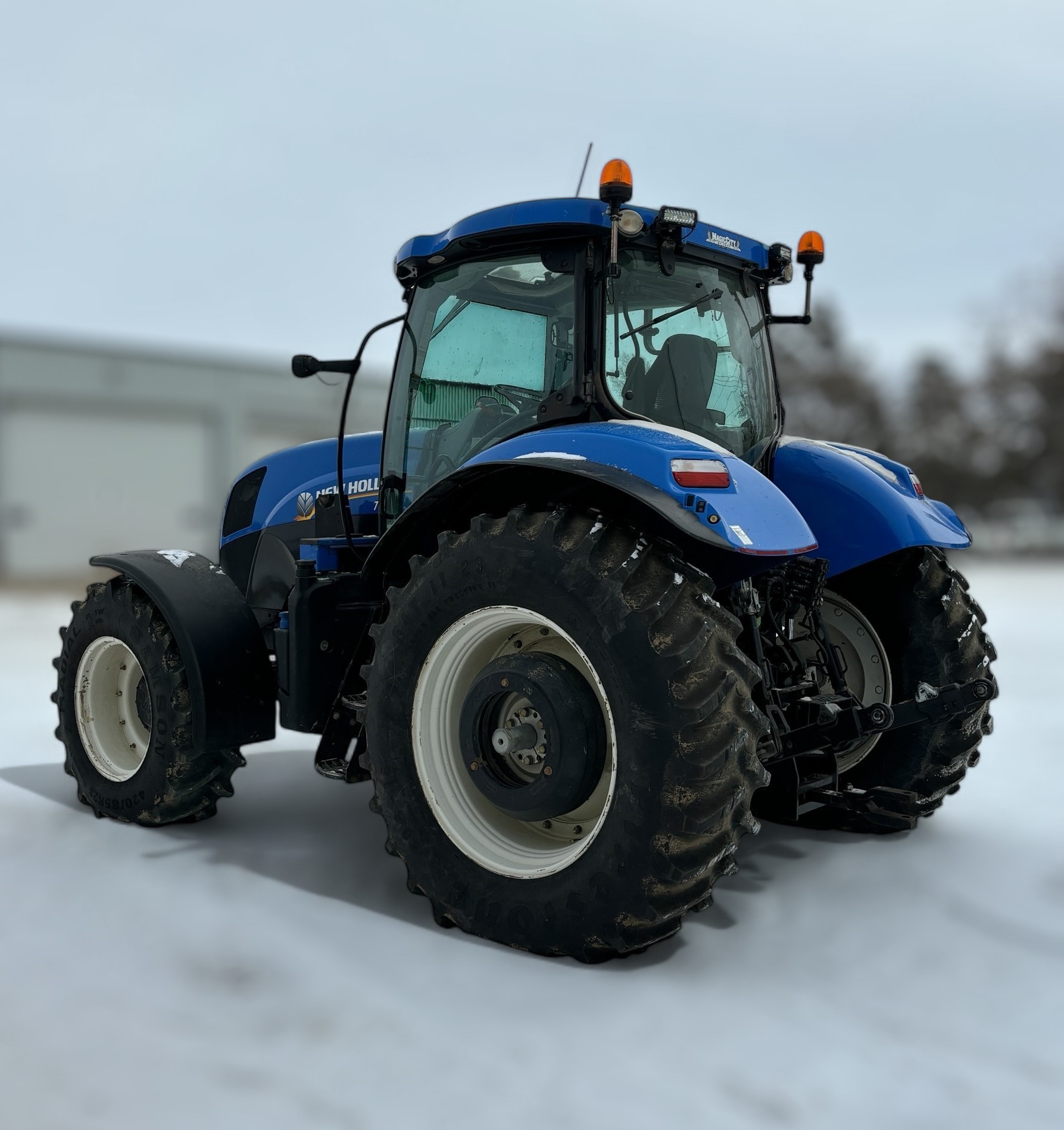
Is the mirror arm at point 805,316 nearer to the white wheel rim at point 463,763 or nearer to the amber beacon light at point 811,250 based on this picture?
the amber beacon light at point 811,250

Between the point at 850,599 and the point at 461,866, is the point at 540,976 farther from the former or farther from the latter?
the point at 850,599

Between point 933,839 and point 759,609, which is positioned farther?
point 933,839

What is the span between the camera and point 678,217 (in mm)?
3457

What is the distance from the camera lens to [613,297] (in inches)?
140

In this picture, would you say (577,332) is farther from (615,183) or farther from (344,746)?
(344,746)

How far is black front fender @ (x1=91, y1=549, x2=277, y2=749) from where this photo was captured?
4094 millimetres

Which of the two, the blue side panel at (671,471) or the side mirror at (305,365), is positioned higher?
the side mirror at (305,365)

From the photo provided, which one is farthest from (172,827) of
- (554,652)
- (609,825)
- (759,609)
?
(759,609)

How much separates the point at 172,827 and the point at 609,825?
2176 mm

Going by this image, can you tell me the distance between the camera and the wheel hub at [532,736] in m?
3.13

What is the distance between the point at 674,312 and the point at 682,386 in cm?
24

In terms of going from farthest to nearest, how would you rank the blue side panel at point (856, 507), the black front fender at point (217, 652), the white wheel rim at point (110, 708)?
1. the white wheel rim at point (110, 708)
2. the black front fender at point (217, 652)
3. the blue side panel at point (856, 507)

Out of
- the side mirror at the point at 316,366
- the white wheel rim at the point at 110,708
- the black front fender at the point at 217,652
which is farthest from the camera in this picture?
the white wheel rim at the point at 110,708

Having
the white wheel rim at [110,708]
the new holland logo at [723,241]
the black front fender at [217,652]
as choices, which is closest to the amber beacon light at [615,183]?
the new holland logo at [723,241]
